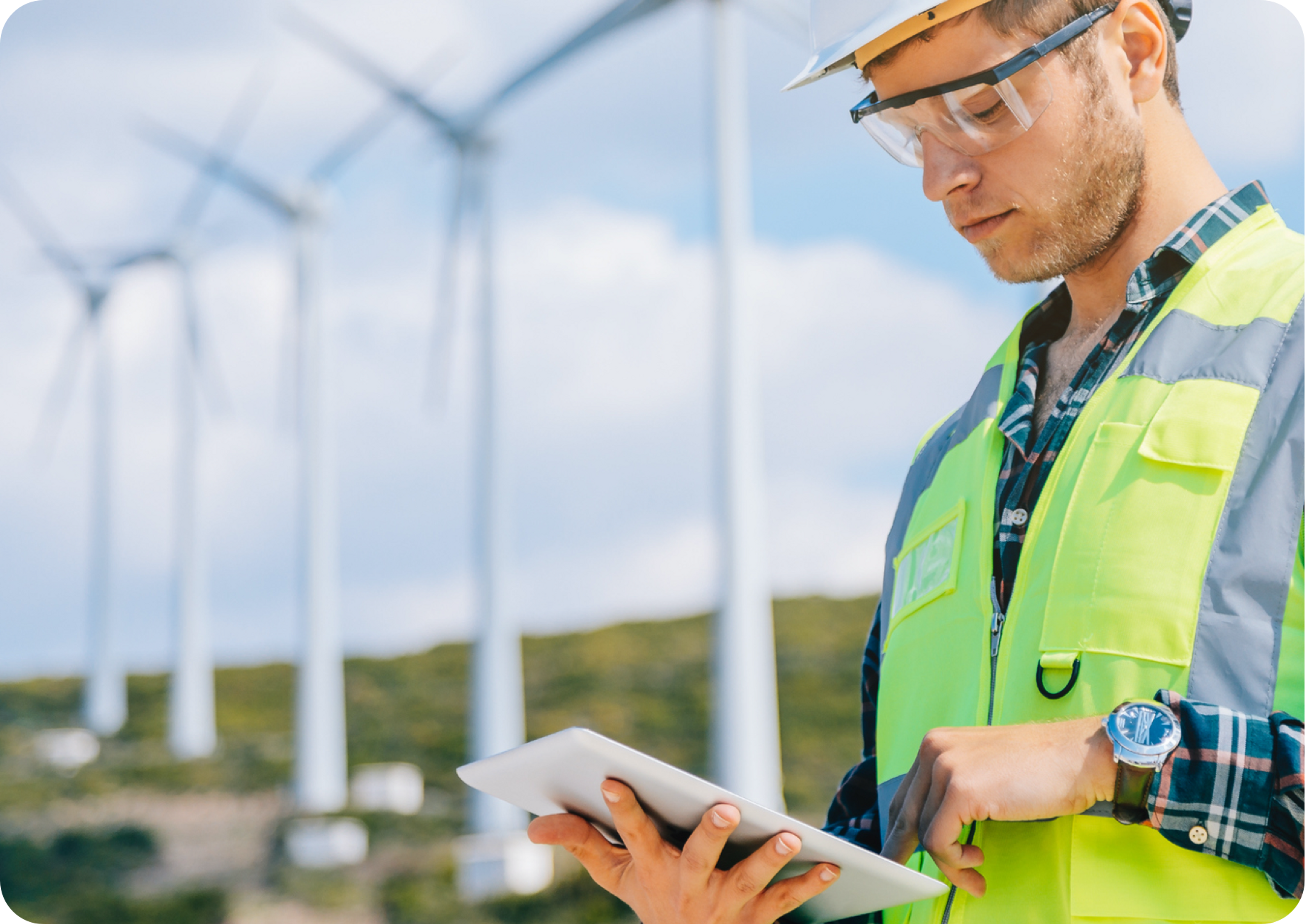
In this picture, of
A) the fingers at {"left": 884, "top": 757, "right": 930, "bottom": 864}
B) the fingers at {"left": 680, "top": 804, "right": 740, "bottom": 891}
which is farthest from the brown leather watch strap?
the fingers at {"left": 680, "top": 804, "right": 740, "bottom": 891}

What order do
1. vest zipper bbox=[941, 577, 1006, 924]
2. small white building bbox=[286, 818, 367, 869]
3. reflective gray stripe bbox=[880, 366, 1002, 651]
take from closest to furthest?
vest zipper bbox=[941, 577, 1006, 924], reflective gray stripe bbox=[880, 366, 1002, 651], small white building bbox=[286, 818, 367, 869]

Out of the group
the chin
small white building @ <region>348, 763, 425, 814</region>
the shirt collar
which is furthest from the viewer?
small white building @ <region>348, 763, 425, 814</region>

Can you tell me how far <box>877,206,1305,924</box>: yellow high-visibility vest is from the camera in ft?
6.64

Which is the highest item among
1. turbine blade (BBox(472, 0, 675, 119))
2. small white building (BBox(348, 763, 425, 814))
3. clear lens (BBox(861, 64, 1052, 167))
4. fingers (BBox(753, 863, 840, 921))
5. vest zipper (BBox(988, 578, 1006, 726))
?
turbine blade (BBox(472, 0, 675, 119))

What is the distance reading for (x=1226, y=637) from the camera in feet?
6.64

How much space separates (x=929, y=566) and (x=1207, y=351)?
2.26ft

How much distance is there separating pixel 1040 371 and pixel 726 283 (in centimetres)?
1587

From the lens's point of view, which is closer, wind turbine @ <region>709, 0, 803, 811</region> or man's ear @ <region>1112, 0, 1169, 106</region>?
man's ear @ <region>1112, 0, 1169, 106</region>

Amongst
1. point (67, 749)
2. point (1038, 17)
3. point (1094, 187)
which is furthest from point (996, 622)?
point (67, 749)

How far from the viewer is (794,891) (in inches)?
90.6

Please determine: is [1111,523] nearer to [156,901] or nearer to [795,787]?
[156,901]

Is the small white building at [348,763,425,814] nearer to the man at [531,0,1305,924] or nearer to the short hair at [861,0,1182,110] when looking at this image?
the man at [531,0,1305,924]

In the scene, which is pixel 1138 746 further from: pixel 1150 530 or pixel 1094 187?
pixel 1094 187

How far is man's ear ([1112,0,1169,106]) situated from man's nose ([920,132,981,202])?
0.32 m
